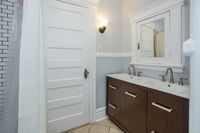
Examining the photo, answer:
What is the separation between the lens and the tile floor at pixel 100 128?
8.09 ft

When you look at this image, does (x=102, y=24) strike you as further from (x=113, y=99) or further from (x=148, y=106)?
(x=148, y=106)

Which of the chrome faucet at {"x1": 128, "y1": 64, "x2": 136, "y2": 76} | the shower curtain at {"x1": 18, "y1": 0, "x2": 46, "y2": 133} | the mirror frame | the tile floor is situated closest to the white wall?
the chrome faucet at {"x1": 128, "y1": 64, "x2": 136, "y2": 76}

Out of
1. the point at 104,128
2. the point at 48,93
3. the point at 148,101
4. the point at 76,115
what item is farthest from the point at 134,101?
the point at 48,93

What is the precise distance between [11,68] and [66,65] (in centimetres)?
117

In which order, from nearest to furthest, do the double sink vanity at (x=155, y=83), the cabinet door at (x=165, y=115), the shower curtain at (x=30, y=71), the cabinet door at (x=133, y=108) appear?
1. the shower curtain at (x=30, y=71)
2. the cabinet door at (x=165, y=115)
3. the double sink vanity at (x=155, y=83)
4. the cabinet door at (x=133, y=108)

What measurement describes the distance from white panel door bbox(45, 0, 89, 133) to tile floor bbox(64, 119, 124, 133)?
0.37 ft

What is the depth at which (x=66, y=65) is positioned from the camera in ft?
7.98

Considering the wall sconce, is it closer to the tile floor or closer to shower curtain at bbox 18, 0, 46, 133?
shower curtain at bbox 18, 0, 46, 133

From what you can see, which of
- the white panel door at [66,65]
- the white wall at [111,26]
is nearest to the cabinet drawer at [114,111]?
the white panel door at [66,65]

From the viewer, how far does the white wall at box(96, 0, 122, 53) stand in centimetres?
288

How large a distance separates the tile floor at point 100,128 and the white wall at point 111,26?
1.40 meters

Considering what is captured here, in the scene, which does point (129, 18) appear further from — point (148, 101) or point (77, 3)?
point (148, 101)

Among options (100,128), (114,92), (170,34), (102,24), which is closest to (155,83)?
(170,34)

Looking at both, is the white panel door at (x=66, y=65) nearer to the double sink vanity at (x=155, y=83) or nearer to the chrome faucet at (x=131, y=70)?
the double sink vanity at (x=155, y=83)
